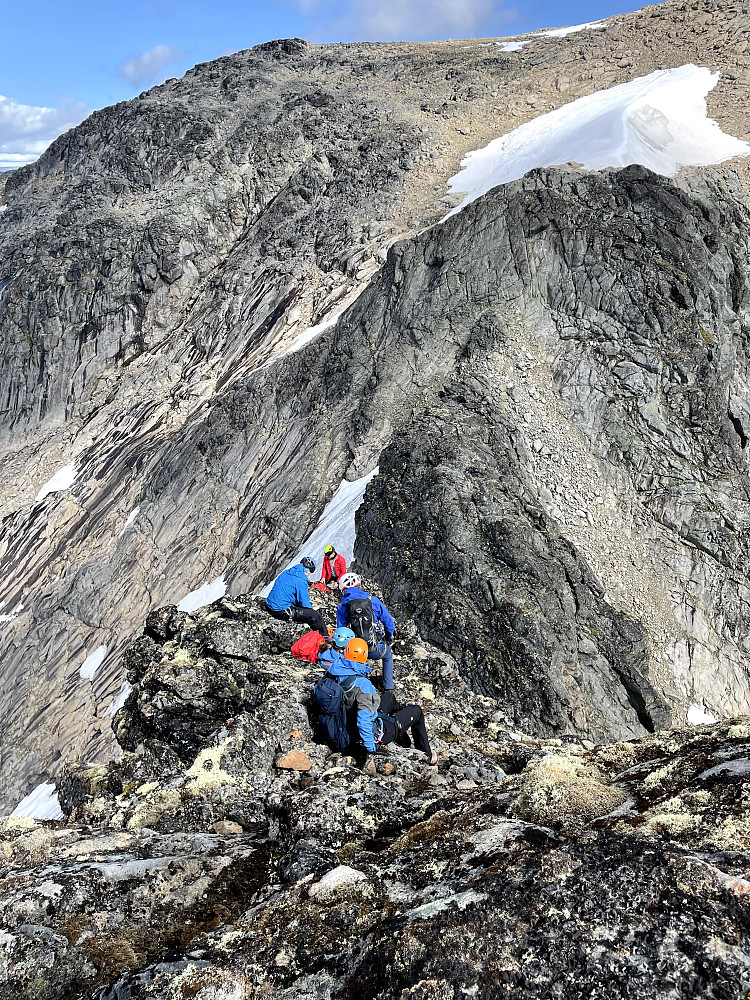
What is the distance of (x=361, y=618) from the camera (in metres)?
12.2

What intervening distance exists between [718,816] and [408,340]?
34.7m

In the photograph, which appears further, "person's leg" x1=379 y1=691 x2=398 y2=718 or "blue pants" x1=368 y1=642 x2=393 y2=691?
"blue pants" x1=368 y1=642 x2=393 y2=691

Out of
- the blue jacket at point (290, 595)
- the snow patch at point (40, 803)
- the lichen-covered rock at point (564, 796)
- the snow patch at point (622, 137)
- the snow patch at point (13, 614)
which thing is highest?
the snow patch at point (622, 137)

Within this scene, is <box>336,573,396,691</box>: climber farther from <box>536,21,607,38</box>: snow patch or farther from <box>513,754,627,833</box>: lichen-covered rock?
<box>536,21,607,38</box>: snow patch

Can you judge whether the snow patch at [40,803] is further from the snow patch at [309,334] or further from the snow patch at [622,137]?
the snow patch at [622,137]

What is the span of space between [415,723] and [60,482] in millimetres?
50172

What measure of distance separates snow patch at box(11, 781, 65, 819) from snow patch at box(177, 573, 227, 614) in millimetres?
10843

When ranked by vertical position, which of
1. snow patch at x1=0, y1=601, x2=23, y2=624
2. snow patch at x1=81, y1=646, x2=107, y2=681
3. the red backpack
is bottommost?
snow patch at x1=0, y1=601, x2=23, y2=624

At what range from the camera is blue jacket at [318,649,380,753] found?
1002 cm

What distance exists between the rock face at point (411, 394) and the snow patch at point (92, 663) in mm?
488

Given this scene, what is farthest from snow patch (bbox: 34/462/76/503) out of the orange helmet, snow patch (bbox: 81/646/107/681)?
the orange helmet

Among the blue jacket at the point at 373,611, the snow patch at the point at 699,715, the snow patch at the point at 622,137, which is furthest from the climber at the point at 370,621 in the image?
the snow patch at the point at 622,137

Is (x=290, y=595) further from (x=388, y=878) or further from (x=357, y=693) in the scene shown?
(x=388, y=878)

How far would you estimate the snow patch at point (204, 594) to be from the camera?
36.0 m
